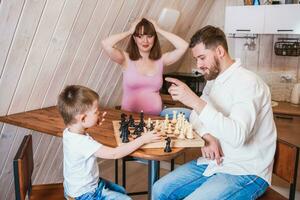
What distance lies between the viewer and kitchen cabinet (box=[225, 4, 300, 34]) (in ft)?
10.6

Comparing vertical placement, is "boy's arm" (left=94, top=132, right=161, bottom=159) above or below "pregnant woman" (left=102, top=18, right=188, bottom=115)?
below

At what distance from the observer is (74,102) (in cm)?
164

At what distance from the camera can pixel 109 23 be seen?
252 centimetres

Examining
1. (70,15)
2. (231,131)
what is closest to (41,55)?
(70,15)

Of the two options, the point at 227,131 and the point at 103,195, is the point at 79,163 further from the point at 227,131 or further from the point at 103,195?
the point at 227,131

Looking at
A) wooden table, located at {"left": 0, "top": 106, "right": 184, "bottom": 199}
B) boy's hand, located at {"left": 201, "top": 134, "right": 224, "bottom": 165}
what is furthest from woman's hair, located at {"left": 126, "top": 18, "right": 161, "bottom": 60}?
boy's hand, located at {"left": 201, "top": 134, "right": 224, "bottom": 165}

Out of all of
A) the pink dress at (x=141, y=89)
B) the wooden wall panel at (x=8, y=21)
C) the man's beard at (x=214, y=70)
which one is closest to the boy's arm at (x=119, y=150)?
the man's beard at (x=214, y=70)

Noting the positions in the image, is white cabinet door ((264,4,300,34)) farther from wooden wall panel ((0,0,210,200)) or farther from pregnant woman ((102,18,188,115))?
pregnant woman ((102,18,188,115))

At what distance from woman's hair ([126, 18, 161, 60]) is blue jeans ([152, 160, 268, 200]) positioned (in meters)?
1.03

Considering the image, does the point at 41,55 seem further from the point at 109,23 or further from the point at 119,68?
the point at 119,68

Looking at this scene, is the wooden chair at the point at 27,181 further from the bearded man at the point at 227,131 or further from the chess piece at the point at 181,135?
the chess piece at the point at 181,135

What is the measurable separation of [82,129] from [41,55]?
0.72 m

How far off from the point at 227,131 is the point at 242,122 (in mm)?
80

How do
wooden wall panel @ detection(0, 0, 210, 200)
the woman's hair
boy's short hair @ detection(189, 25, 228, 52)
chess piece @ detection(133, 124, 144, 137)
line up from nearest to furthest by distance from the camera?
boy's short hair @ detection(189, 25, 228, 52) → chess piece @ detection(133, 124, 144, 137) → wooden wall panel @ detection(0, 0, 210, 200) → the woman's hair
